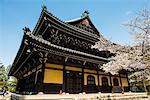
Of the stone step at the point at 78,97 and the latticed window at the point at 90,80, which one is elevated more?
the latticed window at the point at 90,80

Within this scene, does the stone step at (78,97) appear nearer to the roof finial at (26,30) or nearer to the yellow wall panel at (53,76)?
the yellow wall panel at (53,76)

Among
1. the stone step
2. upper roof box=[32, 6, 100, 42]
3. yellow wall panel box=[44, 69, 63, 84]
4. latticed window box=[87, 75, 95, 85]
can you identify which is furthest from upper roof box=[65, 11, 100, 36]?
the stone step

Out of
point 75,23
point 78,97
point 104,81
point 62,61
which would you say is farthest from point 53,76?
point 75,23

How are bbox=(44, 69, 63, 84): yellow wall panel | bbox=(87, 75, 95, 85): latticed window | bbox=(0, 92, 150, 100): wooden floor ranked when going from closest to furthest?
1. bbox=(0, 92, 150, 100): wooden floor
2. bbox=(44, 69, 63, 84): yellow wall panel
3. bbox=(87, 75, 95, 85): latticed window

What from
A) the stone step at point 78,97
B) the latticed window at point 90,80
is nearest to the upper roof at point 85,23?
the latticed window at point 90,80

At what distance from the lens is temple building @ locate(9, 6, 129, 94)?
10.5m

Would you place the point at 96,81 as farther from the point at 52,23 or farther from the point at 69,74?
the point at 52,23

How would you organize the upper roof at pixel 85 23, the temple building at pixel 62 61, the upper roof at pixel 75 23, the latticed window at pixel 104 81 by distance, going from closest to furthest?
the temple building at pixel 62 61, the upper roof at pixel 75 23, the latticed window at pixel 104 81, the upper roof at pixel 85 23

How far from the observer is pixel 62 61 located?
39.6 feet

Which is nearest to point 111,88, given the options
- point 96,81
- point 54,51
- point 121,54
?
point 96,81

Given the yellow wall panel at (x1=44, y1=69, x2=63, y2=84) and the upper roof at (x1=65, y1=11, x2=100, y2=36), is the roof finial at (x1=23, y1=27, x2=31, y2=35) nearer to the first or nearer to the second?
the yellow wall panel at (x1=44, y1=69, x2=63, y2=84)

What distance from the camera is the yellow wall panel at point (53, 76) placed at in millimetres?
10845

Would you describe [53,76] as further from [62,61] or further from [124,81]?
[124,81]

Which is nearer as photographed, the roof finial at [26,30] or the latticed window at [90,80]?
the roof finial at [26,30]
